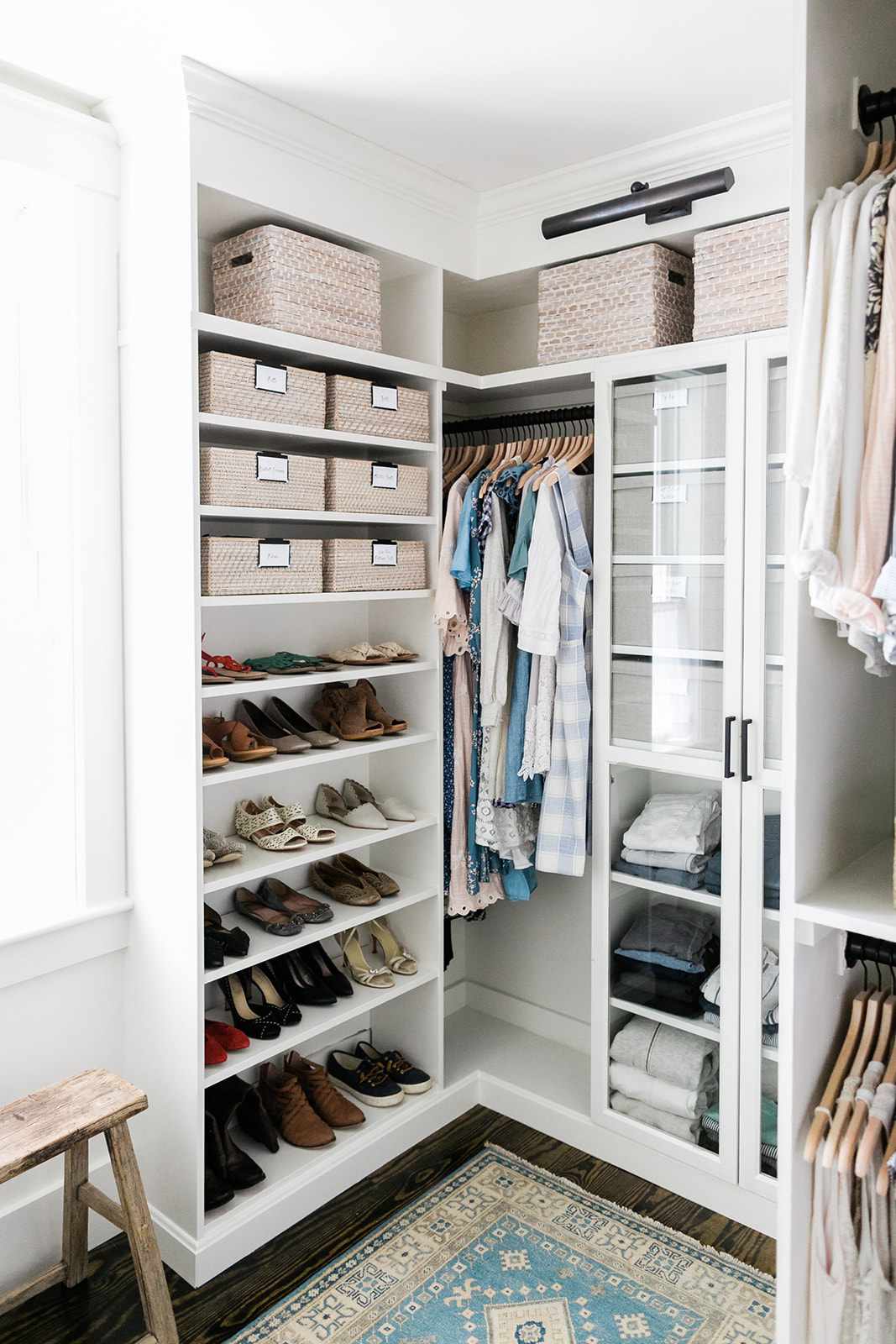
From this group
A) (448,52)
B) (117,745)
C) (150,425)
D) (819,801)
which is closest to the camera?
(819,801)

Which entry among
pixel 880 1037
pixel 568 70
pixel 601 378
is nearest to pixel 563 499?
pixel 601 378

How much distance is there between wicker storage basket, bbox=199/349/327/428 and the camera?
221 centimetres

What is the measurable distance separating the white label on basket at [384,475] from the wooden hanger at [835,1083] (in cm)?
166

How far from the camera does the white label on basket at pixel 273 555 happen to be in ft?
7.66

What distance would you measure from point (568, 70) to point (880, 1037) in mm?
2026

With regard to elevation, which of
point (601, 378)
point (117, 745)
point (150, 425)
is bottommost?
point (117, 745)

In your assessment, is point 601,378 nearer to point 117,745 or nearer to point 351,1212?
point 117,745

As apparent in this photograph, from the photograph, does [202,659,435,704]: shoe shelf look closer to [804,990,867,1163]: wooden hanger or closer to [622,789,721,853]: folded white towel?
[622,789,721,853]: folded white towel

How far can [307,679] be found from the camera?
2.52m

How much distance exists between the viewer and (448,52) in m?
2.06

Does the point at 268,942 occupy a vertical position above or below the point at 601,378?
below

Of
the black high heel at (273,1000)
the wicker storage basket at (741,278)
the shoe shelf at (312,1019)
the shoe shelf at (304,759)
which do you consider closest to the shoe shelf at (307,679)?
the shoe shelf at (304,759)

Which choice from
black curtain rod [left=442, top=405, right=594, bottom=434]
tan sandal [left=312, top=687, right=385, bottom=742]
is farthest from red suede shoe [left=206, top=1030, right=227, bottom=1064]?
black curtain rod [left=442, top=405, right=594, bottom=434]

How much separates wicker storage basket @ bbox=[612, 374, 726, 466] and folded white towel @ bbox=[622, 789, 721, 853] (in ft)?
2.91
